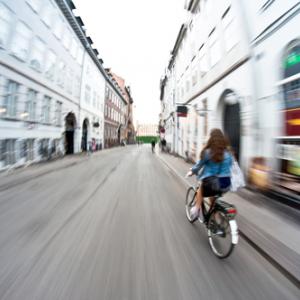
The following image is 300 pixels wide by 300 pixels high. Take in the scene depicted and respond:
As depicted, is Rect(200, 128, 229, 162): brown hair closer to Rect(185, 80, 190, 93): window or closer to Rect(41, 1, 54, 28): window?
Rect(185, 80, 190, 93): window

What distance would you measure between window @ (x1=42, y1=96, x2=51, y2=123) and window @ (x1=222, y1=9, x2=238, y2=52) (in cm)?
1327

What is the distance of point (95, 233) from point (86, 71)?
26.3 m

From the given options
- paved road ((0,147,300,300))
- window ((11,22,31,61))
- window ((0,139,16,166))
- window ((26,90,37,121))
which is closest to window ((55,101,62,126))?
window ((26,90,37,121))

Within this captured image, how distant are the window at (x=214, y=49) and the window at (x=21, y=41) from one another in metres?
11.2

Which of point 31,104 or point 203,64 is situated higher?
point 203,64

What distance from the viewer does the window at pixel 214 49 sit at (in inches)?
457

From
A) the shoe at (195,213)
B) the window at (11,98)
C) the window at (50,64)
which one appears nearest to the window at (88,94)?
the window at (50,64)

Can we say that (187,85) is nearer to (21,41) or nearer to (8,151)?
(21,41)

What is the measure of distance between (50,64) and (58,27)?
12.2 ft

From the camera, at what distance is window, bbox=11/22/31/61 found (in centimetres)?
1298

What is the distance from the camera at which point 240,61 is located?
8.85 m

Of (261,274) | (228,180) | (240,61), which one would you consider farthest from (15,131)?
(261,274)

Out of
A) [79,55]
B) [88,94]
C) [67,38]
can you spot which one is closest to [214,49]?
[67,38]

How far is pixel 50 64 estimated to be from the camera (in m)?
17.5
